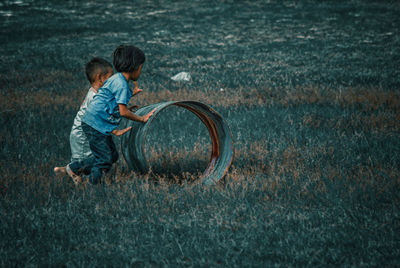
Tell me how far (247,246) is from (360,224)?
42.2 inches

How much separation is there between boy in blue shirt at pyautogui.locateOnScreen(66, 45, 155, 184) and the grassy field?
0.31m

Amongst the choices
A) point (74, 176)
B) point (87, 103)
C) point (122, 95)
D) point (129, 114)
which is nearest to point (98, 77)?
point (87, 103)

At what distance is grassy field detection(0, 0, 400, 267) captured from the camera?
3.13 m

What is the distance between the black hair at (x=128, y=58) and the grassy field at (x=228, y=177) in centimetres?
124

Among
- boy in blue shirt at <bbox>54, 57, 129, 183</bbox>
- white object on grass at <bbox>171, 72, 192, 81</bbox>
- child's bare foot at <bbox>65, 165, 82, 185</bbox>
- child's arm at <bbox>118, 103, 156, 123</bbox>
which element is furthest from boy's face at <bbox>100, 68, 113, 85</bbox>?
white object on grass at <bbox>171, 72, 192, 81</bbox>

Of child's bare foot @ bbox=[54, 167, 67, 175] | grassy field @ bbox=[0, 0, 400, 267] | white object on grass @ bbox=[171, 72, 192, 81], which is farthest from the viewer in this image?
white object on grass @ bbox=[171, 72, 192, 81]

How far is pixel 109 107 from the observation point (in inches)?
167

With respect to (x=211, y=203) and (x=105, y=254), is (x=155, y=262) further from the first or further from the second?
(x=211, y=203)

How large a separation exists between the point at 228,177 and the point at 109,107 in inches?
62.5

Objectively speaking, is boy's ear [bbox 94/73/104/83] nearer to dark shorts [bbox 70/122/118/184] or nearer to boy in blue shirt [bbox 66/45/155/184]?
boy in blue shirt [bbox 66/45/155/184]

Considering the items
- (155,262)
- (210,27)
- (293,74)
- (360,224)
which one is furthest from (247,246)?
(210,27)

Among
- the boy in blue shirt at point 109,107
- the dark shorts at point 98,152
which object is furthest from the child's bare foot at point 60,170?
the dark shorts at point 98,152

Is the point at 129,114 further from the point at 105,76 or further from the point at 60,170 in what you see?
the point at 60,170

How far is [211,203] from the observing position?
3.89 meters
